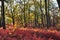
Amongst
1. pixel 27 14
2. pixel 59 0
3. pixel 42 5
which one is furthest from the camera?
pixel 27 14

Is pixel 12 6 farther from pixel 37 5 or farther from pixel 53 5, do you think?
pixel 53 5

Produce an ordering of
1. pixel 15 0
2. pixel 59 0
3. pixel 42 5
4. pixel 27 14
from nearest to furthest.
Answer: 1. pixel 59 0
2. pixel 42 5
3. pixel 15 0
4. pixel 27 14

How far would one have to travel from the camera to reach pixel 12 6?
5531 cm

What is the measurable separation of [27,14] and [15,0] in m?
6.95

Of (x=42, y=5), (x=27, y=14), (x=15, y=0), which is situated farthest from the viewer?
(x=27, y=14)

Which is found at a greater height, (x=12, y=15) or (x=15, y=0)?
(x=15, y=0)

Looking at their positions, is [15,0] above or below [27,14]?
above

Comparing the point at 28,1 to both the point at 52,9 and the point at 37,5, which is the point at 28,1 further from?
the point at 52,9

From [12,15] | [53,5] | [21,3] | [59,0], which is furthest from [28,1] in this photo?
[59,0]

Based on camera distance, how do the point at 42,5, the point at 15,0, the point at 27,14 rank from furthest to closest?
the point at 27,14 < the point at 15,0 < the point at 42,5

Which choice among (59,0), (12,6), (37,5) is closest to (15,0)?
(12,6)

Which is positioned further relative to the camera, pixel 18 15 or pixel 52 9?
pixel 52 9

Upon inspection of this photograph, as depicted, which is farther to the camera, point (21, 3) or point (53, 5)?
point (53, 5)

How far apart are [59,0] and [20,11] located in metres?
50.6
